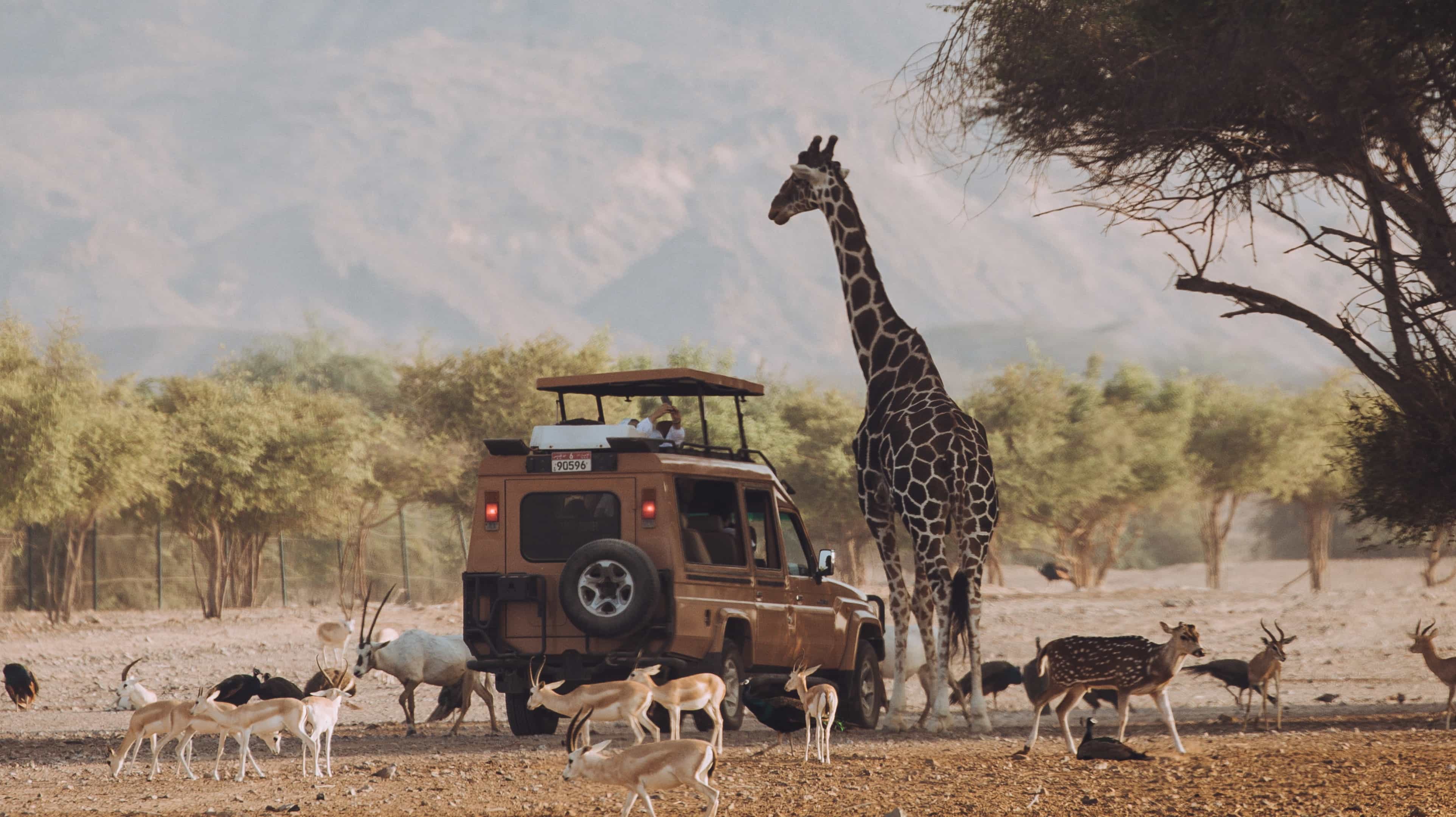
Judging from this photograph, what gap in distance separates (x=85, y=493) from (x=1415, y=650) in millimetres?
29483

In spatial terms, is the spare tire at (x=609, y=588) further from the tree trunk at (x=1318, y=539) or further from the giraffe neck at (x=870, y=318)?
the tree trunk at (x=1318, y=539)

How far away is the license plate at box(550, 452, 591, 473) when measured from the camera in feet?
43.7

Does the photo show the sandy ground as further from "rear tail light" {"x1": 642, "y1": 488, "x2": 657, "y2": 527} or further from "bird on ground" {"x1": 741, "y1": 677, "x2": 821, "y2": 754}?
"rear tail light" {"x1": 642, "y1": 488, "x2": 657, "y2": 527}

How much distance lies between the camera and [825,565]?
15.2 metres

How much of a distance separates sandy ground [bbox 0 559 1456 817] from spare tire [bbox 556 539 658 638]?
1158 millimetres

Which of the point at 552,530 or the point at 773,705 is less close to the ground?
the point at 552,530

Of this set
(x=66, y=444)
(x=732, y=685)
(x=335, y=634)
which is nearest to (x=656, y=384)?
(x=732, y=685)

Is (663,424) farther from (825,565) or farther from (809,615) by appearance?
(809,615)

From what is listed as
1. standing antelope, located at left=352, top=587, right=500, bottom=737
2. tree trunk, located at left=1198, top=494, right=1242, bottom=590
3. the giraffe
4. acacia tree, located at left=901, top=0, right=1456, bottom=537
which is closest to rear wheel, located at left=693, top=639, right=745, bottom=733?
the giraffe

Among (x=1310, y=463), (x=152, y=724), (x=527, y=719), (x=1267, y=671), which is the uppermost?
(x=1310, y=463)

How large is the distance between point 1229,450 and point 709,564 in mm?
39945

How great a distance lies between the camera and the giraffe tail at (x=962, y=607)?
14844 mm

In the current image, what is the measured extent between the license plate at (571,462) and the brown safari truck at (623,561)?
0.04ft

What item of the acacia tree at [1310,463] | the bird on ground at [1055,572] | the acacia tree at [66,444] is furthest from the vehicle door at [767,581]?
the bird on ground at [1055,572]
